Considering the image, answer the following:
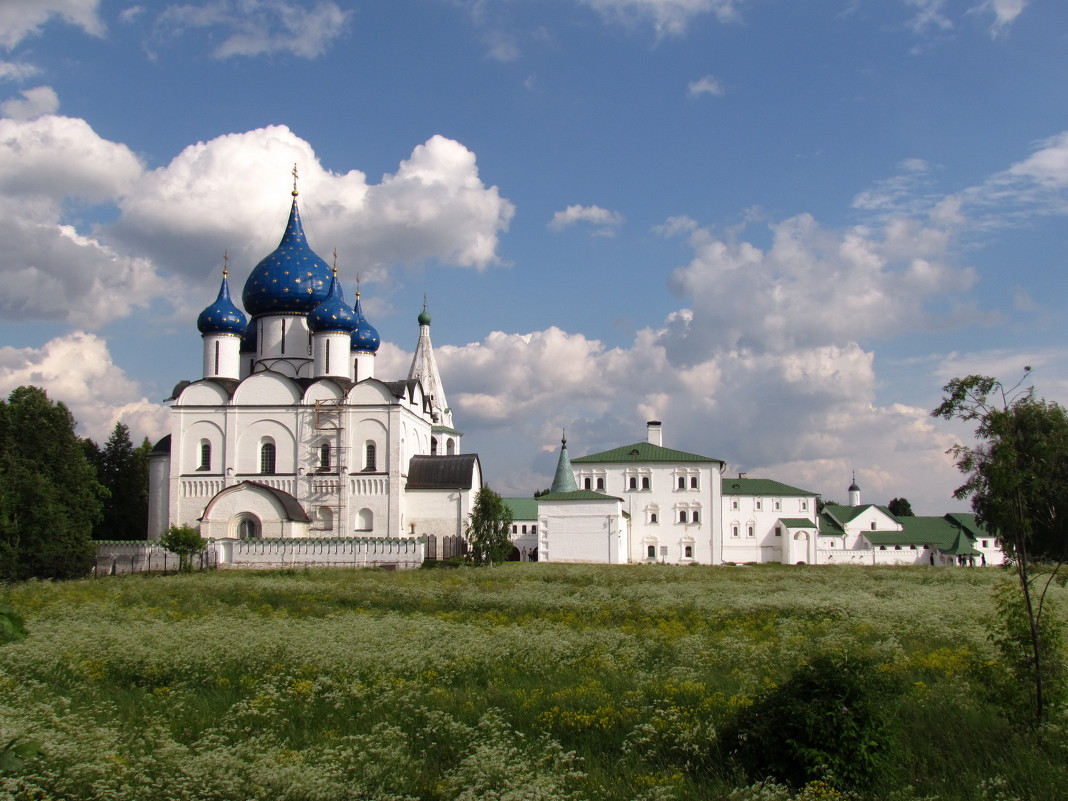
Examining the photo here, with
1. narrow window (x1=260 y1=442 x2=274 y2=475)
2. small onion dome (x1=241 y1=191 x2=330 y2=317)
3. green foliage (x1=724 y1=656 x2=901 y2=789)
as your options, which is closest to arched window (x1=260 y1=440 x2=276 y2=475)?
narrow window (x1=260 y1=442 x2=274 y2=475)

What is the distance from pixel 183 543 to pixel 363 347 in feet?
48.0

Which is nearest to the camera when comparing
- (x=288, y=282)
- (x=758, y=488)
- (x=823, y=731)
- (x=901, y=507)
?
(x=823, y=731)

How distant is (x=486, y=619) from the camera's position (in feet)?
60.2

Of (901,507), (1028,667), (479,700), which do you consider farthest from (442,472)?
(901,507)

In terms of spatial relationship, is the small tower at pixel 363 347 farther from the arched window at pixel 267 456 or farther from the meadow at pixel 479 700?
the meadow at pixel 479 700

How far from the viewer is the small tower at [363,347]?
4675 cm

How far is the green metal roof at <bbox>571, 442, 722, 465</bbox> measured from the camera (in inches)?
2125

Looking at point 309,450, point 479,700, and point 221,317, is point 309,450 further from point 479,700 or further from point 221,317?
point 479,700

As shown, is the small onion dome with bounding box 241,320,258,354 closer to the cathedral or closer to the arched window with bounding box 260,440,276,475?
the cathedral

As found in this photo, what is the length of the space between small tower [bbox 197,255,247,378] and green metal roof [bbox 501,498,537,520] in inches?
944

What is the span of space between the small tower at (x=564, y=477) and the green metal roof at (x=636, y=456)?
155 cm

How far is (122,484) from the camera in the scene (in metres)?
51.9

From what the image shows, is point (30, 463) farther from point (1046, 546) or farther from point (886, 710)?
point (1046, 546)

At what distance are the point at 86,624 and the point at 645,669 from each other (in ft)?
33.7
